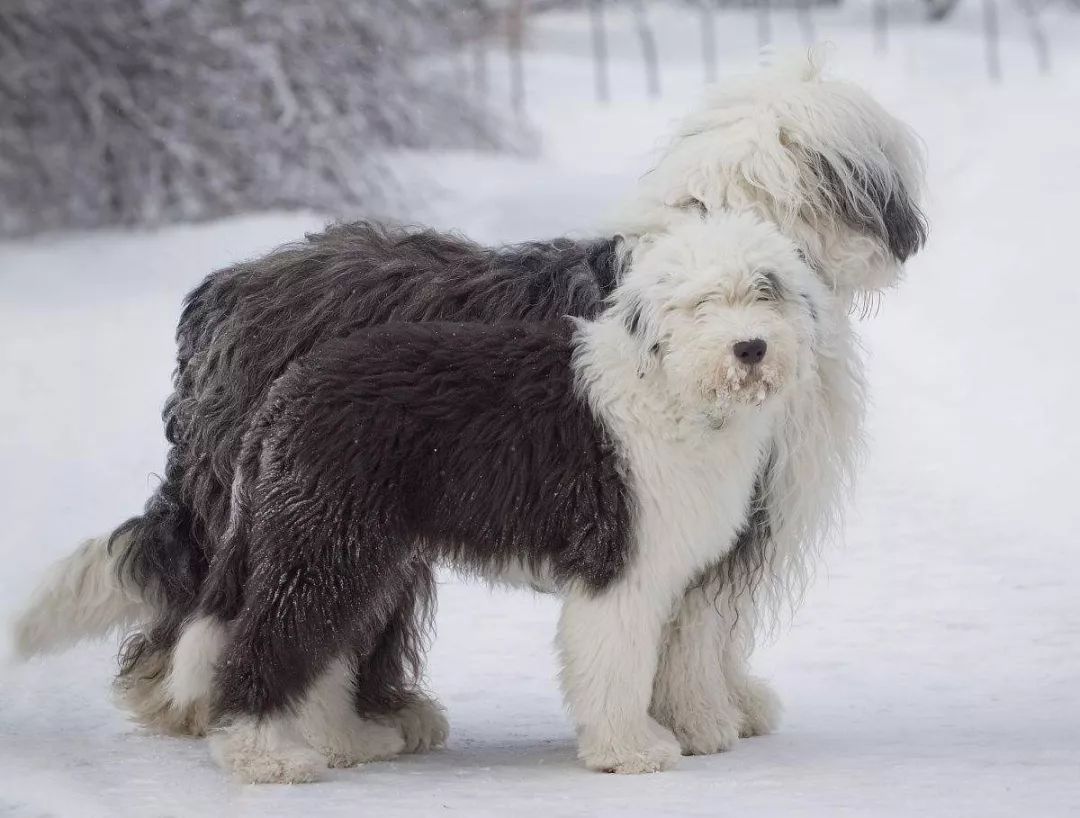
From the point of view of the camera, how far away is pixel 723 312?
4523 millimetres

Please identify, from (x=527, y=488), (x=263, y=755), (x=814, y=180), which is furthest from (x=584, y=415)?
(x=263, y=755)

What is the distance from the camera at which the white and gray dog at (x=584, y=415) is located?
4.70 m

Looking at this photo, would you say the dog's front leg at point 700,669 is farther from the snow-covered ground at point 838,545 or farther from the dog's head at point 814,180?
the dog's head at point 814,180

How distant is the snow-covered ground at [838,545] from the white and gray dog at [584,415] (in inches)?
8.4

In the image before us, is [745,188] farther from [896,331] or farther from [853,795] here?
[896,331]

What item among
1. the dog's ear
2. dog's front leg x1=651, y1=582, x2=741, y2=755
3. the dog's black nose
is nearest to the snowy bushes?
the dog's ear

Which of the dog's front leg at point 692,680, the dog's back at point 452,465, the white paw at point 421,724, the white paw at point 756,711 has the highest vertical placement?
the dog's back at point 452,465

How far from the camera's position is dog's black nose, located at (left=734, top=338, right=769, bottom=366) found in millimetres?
4430

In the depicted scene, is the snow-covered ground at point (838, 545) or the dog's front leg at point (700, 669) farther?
the dog's front leg at point (700, 669)

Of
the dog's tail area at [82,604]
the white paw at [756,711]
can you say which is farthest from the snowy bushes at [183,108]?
the white paw at [756,711]

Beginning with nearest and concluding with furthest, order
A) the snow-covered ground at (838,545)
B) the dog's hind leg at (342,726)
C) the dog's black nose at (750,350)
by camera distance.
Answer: the dog's black nose at (750,350)
the snow-covered ground at (838,545)
the dog's hind leg at (342,726)

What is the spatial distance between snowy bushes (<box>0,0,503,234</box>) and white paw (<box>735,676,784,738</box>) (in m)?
12.9

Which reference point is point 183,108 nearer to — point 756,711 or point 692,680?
point 756,711

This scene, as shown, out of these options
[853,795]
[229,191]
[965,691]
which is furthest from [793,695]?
[229,191]
